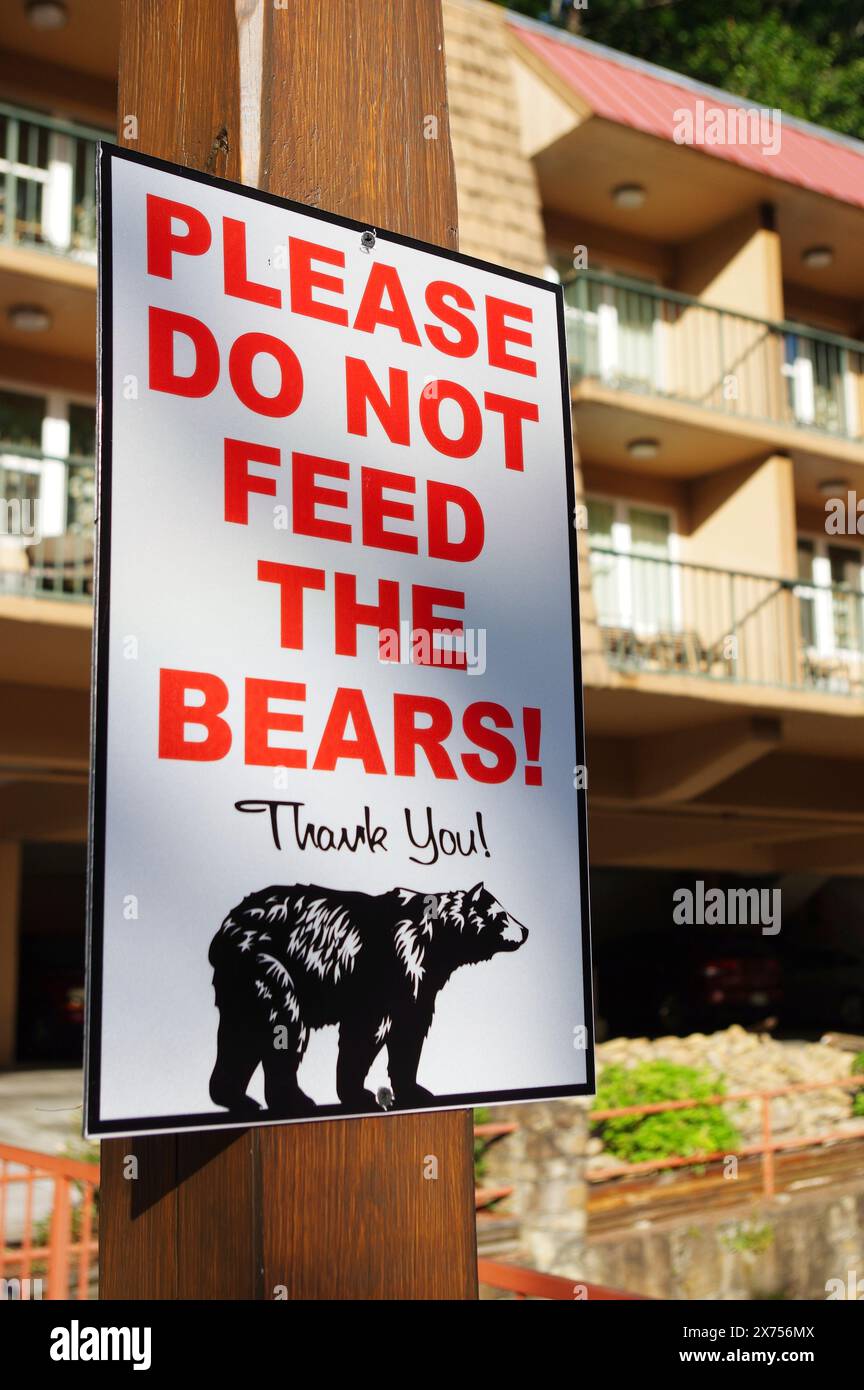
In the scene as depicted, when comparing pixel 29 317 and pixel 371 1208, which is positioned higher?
pixel 29 317

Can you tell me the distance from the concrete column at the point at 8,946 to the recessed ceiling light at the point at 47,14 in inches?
397

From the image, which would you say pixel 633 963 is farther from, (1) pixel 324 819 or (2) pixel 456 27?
(1) pixel 324 819

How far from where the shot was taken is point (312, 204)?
1.96 metres

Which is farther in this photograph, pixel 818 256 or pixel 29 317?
pixel 818 256

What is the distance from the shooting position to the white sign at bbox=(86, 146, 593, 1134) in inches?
62.4

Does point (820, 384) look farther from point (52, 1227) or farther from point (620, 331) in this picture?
point (52, 1227)

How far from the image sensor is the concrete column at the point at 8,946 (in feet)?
58.4

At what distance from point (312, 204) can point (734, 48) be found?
35159 millimetres

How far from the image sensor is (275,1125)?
1.62 metres
